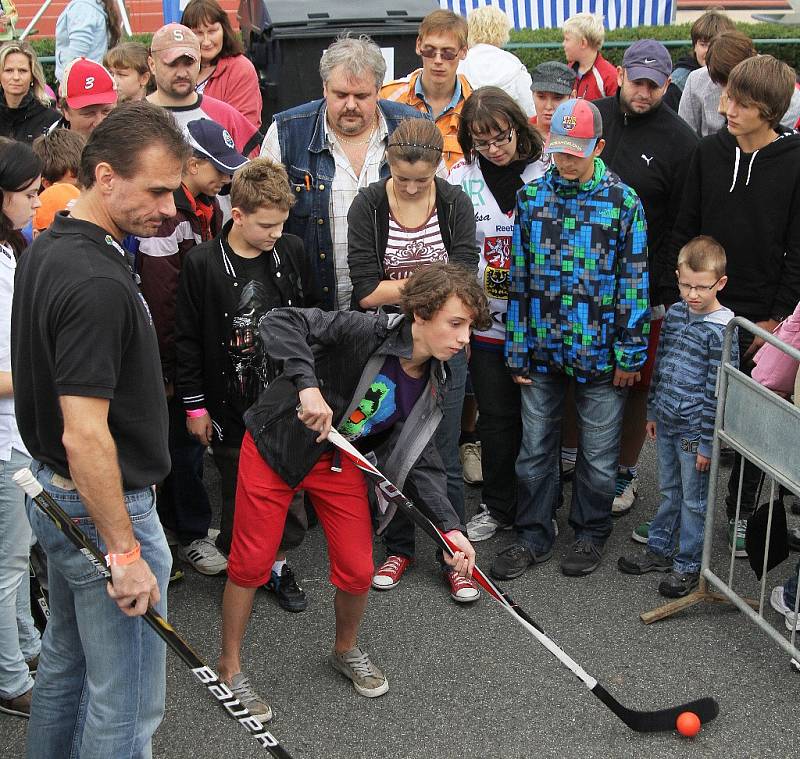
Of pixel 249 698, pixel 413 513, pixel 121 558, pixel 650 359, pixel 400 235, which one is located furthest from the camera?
pixel 650 359

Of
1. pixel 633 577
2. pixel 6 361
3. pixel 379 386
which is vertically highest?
pixel 6 361

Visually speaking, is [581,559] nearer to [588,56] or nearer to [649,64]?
[649,64]

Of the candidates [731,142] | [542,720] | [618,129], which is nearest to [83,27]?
[618,129]

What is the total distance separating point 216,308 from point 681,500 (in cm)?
213

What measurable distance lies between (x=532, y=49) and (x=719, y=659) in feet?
26.0

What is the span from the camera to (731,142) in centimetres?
457

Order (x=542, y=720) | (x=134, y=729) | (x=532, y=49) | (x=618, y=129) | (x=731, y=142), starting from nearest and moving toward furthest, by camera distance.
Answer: (x=134, y=729)
(x=542, y=720)
(x=731, y=142)
(x=618, y=129)
(x=532, y=49)

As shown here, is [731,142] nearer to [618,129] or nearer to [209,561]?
[618,129]

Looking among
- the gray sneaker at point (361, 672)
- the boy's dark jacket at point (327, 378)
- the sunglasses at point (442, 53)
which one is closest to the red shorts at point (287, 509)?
the boy's dark jacket at point (327, 378)

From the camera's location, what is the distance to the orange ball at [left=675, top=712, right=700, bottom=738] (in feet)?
11.6

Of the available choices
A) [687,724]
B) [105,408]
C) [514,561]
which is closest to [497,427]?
[514,561]

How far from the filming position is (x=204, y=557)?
4.66 metres

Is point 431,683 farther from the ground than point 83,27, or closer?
closer

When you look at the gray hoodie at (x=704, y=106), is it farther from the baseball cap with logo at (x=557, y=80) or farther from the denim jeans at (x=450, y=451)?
the denim jeans at (x=450, y=451)
